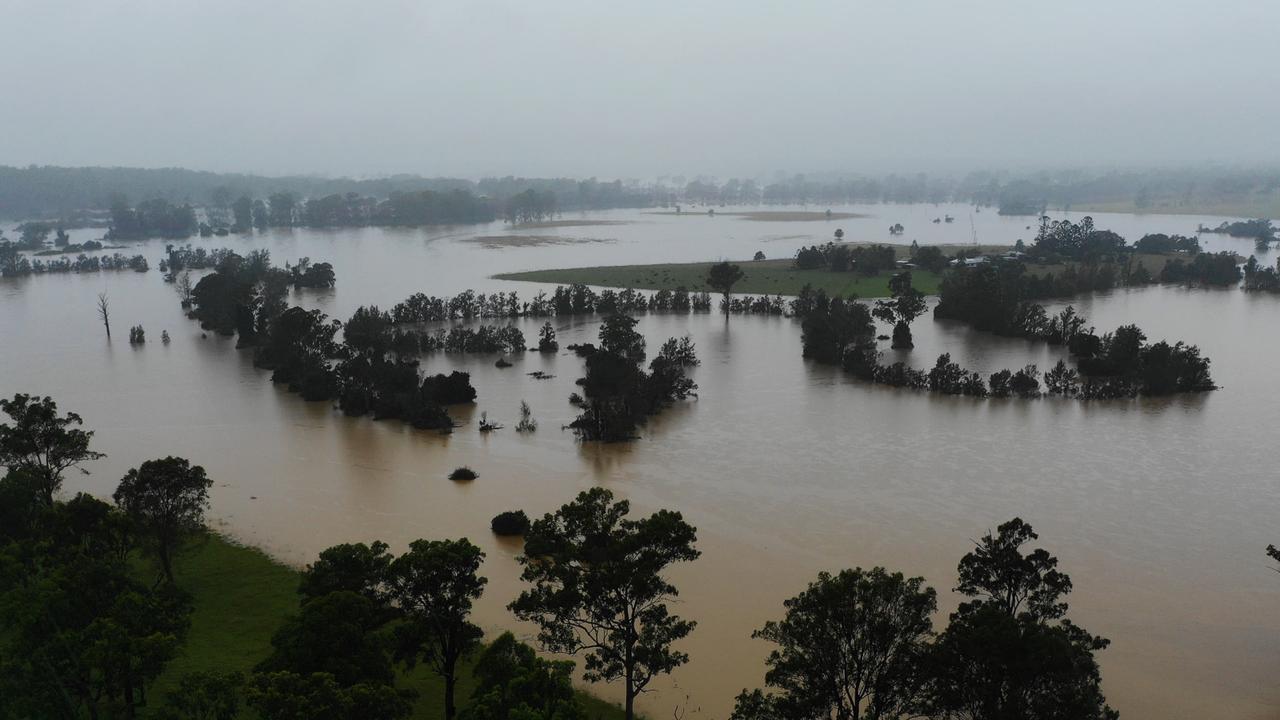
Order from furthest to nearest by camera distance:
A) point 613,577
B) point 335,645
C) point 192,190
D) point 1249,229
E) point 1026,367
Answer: point 192,190
point 1249,229
point 1026,367
point 613,577
point 335,645

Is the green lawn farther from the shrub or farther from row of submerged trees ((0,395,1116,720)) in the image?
row of submerged trees ((0,395,1116,720))

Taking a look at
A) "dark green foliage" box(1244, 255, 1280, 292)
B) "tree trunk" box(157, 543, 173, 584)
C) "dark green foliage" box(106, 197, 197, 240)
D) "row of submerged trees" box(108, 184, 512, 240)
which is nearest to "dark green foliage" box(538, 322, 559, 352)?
"tree trunk" box(157, 543, 173, 584)

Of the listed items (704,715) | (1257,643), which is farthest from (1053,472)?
(704,715)

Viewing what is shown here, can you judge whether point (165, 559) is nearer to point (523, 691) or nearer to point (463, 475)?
point (463, 475)

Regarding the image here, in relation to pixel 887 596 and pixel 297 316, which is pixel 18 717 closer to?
pixel 887 596

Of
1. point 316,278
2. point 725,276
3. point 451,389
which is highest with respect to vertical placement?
point 725,276

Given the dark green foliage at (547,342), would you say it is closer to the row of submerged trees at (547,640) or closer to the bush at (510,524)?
the bush at (510,524)

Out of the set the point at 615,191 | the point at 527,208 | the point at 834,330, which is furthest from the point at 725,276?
the point at 615,191

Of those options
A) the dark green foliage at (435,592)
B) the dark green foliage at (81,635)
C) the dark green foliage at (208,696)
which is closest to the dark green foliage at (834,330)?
the dark green foliage at (435,592)
